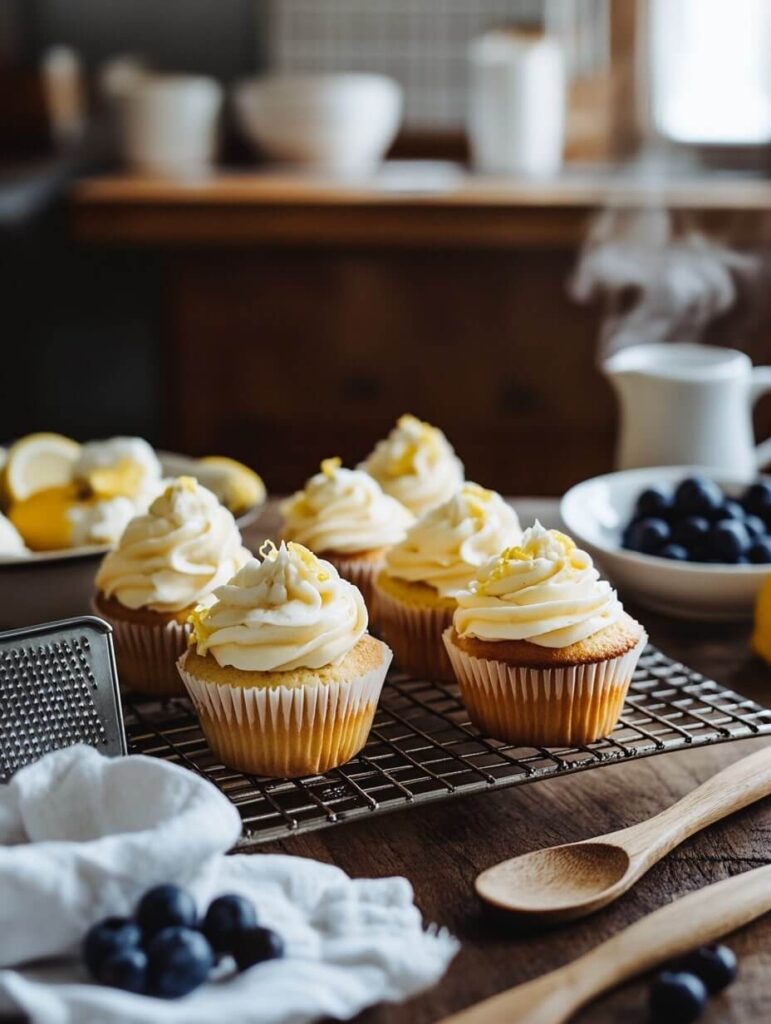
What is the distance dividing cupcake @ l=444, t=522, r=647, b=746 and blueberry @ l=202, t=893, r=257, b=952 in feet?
1.49

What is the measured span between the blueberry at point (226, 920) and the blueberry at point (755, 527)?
1.07m

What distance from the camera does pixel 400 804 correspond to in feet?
3.92

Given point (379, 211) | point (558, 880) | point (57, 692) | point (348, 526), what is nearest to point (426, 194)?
Answer: point (379, 211)

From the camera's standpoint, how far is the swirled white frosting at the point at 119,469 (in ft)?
5.90

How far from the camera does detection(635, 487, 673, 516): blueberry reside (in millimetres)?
1924

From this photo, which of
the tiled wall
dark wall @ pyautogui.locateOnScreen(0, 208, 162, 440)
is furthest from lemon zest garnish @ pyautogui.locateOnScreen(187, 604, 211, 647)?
the tiled wall

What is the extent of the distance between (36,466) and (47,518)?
17 centimetres

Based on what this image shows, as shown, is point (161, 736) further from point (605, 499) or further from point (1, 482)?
point (605, 499)

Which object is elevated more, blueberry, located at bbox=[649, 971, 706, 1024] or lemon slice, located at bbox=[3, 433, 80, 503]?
lemon slice, located at bbox=[3, 433, 80, 503]

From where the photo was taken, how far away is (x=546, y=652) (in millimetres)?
1403

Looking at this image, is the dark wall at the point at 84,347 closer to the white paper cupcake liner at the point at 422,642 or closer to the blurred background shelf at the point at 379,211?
the blurred background shelf at the point at 379,211

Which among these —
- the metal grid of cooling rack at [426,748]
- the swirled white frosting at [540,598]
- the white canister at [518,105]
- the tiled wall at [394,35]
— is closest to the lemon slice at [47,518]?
the metal grid of cooling rack at [426,748]

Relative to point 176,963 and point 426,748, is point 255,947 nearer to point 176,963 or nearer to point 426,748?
point 176,963

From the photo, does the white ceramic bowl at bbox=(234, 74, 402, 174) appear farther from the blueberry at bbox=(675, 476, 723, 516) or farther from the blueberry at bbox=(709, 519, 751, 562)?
the blueberry at bbox=(709, 519, 751, 562)
